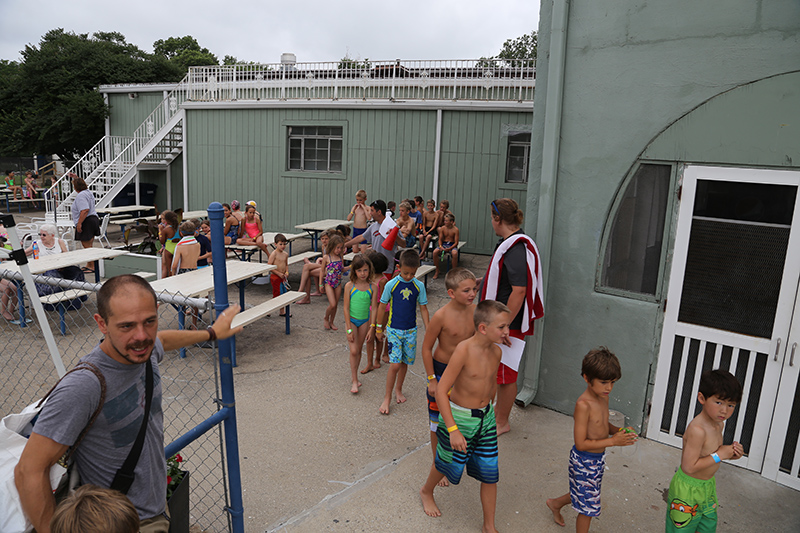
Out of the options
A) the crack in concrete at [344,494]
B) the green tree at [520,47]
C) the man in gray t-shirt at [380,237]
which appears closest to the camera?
the crack in concrete at [344,494]

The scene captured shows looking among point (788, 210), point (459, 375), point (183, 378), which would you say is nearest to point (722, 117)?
point (788, 210)

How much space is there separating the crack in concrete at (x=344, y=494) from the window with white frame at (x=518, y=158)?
9617 millimetres

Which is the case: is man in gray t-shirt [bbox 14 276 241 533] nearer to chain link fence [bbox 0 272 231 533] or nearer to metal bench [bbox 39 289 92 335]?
chain link fence [bbox 0 272 231 533]

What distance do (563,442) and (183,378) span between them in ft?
12.7

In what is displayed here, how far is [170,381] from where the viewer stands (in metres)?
5.57

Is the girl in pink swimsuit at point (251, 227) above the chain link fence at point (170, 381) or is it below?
above

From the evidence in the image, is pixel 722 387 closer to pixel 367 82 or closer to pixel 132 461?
pixel 132 461

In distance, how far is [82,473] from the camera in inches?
72.0

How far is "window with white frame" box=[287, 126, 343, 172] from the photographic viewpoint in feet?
47.7

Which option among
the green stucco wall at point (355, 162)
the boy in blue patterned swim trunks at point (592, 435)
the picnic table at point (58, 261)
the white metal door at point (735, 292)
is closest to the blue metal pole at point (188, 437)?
the boy in blue patterned swim trunks at point (592, 435)

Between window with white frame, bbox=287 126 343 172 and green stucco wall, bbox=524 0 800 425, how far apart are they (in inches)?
411

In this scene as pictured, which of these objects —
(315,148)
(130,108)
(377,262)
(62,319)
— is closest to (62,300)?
(62,319)

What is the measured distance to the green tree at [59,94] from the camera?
2108 cm

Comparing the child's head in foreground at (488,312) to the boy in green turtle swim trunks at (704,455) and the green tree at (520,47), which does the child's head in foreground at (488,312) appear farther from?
the green tree at (520,47)
